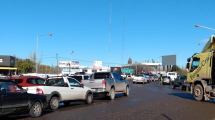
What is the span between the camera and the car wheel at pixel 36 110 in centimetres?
1617

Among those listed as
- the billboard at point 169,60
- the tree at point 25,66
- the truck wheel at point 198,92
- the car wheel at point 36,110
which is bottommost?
the car wheel at point 36,110

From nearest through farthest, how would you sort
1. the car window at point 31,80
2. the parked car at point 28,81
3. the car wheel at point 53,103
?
the parked car at point 28,81 → the car window at point 31,80 → the car wheel at point 53,103

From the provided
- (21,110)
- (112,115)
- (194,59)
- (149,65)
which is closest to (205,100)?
(194,59)

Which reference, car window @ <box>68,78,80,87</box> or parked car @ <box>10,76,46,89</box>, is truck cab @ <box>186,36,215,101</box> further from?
parked car @ <box>10,76,46,89</box>

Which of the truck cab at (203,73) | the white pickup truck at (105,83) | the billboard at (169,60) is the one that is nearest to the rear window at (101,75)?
the white pickup truck at (105,83)

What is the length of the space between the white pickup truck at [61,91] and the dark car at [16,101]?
2.24m

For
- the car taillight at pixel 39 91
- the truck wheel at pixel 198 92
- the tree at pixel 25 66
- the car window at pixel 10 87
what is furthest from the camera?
the tree at pixel 25 66

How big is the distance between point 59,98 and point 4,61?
65.7 meters

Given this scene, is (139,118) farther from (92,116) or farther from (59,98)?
(59,98)

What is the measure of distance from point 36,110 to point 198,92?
42.4 ft

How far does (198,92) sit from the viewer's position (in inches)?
1029

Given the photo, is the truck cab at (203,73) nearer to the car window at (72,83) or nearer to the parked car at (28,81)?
the car window at (72,83)

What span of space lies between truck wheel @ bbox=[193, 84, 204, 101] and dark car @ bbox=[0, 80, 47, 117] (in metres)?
12.4

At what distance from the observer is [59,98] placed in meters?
20.3
